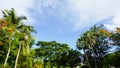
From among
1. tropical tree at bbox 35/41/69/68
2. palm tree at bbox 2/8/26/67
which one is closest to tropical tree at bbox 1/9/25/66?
palm tree at bbox 2/8/26/67

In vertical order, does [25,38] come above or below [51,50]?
below

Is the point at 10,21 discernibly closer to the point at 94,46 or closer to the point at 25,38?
the point at 25,38

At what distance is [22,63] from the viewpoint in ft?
141

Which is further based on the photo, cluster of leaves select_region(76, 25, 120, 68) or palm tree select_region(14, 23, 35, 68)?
cluster of leaves select_region(76, 25, 120, 68)

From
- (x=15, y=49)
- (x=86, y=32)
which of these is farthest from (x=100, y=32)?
(x=15, y=49)

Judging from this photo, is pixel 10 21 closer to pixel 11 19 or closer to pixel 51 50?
pixel 11 19

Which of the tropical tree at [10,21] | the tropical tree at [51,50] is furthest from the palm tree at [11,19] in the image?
the tropical tree at [51,50]

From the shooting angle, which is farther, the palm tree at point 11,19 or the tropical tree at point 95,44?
the tropical tree at point 95,44

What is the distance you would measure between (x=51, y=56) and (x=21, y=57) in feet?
64.2

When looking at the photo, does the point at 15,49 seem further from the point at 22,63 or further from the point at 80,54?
the point at 80,54

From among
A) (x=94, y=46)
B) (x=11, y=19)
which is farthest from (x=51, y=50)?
(x=11, y=19)

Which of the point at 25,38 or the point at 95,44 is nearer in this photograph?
the point at 25,38

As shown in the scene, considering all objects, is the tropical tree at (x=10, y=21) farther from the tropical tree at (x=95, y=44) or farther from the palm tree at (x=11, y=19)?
the tropical tree at (x=95, y=44)

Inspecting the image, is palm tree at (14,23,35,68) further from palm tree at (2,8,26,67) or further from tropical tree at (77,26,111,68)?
tropical tree at (77,26,111,68)
